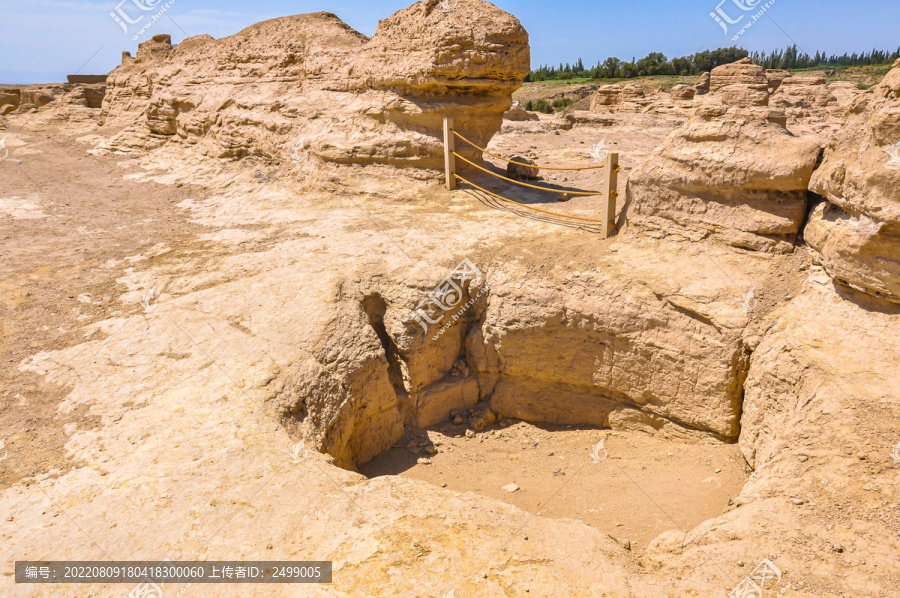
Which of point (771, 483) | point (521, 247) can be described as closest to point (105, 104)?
point (521, 247)

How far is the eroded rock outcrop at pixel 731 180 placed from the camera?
490 centimetres

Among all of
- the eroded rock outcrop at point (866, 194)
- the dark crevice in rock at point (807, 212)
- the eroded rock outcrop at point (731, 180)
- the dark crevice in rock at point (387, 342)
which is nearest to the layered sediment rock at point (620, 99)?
the eroded rock outcrop at point (731, 180)

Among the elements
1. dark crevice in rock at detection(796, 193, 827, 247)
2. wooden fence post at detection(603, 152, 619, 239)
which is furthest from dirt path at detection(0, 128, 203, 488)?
dark crevice in rock at detection(796, 193, 827, 247)

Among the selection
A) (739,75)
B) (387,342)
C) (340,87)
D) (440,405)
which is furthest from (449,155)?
(739,75)

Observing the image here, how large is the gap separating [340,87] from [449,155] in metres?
2.65

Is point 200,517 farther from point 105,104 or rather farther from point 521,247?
point 105,104

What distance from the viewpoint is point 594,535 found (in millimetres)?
3207

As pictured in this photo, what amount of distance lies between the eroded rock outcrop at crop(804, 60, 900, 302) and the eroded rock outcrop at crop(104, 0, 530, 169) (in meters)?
4.75

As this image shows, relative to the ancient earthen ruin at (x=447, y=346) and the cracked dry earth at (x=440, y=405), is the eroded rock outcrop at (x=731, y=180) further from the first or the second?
the cracked dry earth at (x=440, y=405)

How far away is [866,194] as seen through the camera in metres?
3.80

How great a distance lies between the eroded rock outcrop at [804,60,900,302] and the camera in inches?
144

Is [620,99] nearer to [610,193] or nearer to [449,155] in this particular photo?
[449,155]

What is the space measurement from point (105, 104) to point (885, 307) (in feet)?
55.9

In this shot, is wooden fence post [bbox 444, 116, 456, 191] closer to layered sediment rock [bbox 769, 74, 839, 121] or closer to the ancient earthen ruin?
the ancient earthen ruin
